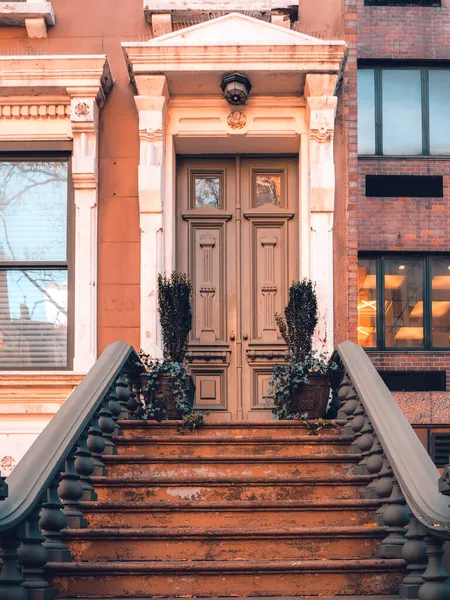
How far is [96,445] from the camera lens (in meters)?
7.40

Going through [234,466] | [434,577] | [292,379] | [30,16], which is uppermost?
[30,16]

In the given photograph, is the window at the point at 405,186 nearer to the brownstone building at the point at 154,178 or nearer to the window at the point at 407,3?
the window at the point at 407,3

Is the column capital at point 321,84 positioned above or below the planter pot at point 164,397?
above

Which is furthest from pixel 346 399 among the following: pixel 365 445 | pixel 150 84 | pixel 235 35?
pixel 235 35

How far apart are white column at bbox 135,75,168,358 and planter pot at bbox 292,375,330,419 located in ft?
5.88

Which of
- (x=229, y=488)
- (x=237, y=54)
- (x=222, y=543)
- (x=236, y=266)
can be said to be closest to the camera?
(x=222, y=543)

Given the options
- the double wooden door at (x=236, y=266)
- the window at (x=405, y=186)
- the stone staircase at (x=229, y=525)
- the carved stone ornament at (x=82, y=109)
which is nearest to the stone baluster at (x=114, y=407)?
the stone staircase at (x=229, y=525)

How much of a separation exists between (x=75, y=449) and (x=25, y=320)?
12.1ft

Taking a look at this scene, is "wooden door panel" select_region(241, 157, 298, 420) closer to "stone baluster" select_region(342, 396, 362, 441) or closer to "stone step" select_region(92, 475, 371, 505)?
"stone baluster" select_region(342, 396, 362, 441)

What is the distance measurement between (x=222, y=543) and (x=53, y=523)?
108cm

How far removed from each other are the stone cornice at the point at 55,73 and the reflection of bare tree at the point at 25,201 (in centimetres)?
80

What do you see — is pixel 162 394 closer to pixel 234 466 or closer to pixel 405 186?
pixel 234 466

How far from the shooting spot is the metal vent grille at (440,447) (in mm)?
15188

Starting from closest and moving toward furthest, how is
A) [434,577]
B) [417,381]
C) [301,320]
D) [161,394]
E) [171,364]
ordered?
[434,577] < [161,394] < [171,364] < [301,320] < [417,381]
